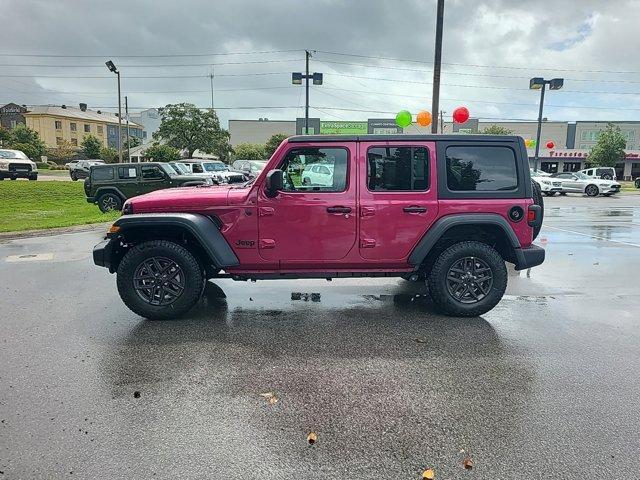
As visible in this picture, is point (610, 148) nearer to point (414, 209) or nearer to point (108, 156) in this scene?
point (414, 209)

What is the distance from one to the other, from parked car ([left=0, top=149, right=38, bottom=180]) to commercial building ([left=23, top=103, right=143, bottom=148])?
56.5m

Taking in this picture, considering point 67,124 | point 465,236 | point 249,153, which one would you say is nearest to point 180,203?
point 465,236

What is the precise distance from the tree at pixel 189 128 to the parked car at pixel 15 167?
22.3m

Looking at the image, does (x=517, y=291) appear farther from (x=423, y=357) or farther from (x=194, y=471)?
(x=194, y=471)

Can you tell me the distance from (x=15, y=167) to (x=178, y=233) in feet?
84.5

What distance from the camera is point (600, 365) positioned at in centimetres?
423

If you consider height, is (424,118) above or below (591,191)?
above

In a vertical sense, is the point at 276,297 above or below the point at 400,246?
below

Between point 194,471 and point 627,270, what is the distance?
7.98 meters

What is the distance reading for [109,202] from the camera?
16.0 m

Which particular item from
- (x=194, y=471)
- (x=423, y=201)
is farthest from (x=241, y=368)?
(x=423, y=201)

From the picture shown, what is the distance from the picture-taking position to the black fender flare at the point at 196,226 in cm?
505

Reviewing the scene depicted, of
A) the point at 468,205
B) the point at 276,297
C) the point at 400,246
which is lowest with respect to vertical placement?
the point at 276,297

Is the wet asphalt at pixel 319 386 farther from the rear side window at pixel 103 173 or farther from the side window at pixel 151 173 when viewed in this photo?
the rear side window at pixel 103 173
